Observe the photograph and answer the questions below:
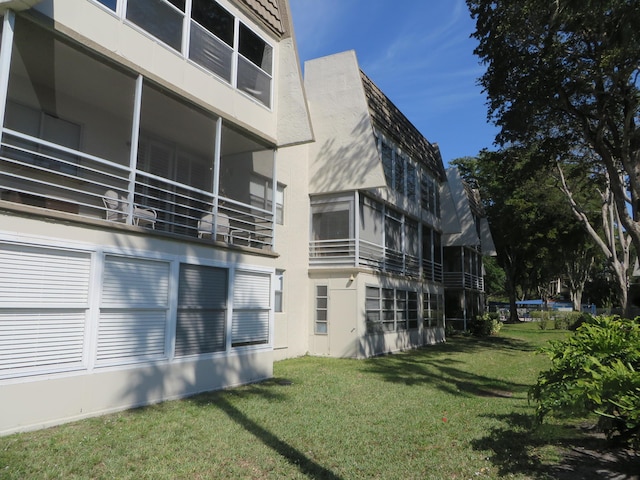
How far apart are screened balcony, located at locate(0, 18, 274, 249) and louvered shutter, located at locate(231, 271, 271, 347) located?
0.92m

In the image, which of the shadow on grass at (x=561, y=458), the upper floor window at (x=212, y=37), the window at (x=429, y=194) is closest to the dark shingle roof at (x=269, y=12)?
the upper floor window at (x=212, y=37)

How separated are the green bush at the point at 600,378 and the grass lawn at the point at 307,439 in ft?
2.18

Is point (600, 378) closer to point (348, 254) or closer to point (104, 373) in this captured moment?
point (104, 373)

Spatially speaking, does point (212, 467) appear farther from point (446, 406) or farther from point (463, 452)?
point (446, 406)

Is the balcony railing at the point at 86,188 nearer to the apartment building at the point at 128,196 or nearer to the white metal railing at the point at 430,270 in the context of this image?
the apartment building at the point at 128,196

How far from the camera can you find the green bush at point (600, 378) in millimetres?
4238

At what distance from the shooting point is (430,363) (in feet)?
46.9

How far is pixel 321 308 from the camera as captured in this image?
15.6 meters

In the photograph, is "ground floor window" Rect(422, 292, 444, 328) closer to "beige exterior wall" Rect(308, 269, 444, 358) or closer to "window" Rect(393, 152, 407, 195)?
"window" Rect(393, 152, 407, 195)

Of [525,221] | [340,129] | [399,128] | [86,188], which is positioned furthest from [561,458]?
[525,221]

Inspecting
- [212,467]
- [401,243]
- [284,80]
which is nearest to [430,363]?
[401,243]

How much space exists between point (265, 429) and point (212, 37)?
26.0 feet

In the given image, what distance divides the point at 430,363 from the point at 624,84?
33.8 feet

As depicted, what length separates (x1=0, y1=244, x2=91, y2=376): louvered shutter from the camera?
5840 mm
